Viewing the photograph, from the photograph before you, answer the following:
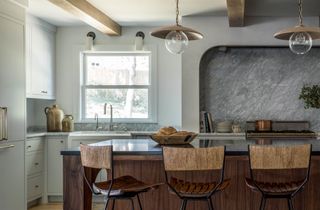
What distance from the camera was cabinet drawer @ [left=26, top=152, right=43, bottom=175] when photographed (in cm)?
500

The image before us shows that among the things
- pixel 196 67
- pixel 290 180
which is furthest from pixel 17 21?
pixel 290 180

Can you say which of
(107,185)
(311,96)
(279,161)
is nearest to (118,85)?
(311,96)

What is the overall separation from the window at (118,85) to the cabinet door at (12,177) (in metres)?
1.95

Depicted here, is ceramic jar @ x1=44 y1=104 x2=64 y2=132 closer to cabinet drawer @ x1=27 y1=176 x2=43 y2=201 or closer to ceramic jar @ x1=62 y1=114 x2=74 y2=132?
ceramic jar @ x1=62 y1=114 x2=74 y2=132

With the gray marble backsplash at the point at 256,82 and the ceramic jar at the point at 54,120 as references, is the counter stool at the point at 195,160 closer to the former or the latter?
the gray marble backsplash at the point at 256,82

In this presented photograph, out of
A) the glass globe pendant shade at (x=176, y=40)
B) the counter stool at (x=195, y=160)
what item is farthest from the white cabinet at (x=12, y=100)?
the counter stool at (x=195, y=160)

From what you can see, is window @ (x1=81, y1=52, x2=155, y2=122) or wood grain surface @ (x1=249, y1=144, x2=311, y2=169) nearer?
wood grain surface @ (x1=249, y1=144, x2=311, y2=169)

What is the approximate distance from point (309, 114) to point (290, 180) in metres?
2.89

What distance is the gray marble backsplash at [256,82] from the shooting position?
569 cm

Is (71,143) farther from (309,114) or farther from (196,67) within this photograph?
(309,114)

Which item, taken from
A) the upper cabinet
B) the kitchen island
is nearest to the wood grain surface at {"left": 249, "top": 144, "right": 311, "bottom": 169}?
the kitchen island

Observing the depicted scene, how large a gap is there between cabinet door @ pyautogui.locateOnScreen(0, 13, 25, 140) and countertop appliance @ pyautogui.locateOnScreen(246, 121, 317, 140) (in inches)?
108

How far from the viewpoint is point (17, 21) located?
4.18 m

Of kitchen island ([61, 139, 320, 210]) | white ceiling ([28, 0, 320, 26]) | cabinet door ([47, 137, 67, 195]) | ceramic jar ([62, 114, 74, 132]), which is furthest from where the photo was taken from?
ceramic jar ([62, 114, 74, 132])
